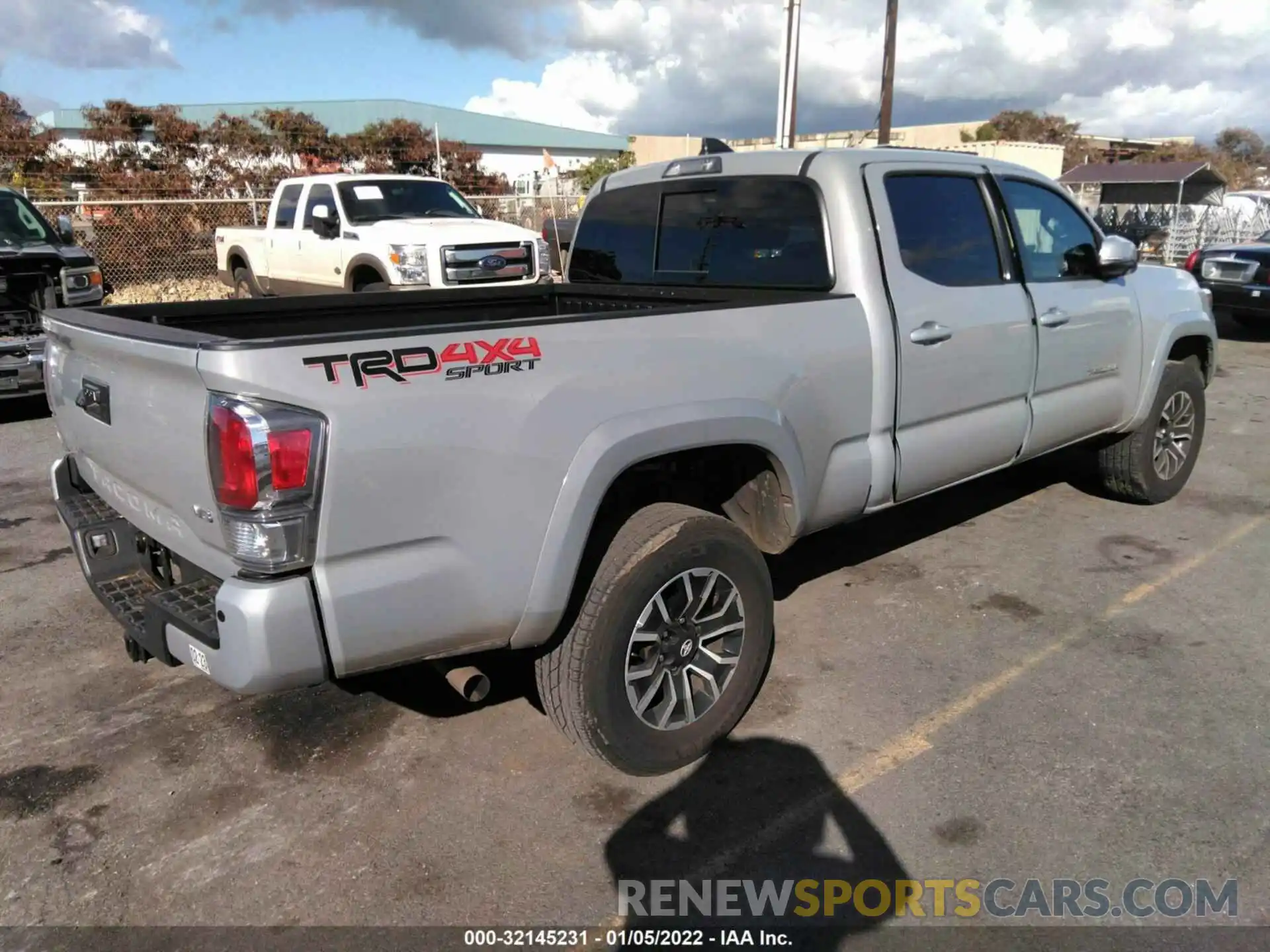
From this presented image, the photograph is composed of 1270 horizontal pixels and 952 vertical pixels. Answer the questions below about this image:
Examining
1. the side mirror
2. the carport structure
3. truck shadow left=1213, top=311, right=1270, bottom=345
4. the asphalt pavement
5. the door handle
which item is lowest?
the asphalt pavement

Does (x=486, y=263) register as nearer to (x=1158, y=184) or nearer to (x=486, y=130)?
(x=1158, y=184)

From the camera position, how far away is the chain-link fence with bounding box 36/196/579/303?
625 inches

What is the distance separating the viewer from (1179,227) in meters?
23.1

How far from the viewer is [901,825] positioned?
284cm

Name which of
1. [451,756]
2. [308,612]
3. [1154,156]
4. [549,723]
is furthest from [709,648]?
[1154,156]

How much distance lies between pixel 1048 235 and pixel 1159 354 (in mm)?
1143

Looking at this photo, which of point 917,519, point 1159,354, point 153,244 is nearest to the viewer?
point 1159,354

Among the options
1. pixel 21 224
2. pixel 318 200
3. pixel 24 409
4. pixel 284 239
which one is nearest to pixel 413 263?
pixel 318 200

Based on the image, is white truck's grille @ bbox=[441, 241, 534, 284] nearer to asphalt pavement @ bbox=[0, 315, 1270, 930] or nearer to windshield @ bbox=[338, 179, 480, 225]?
windshield @ bbox=[338, 179, 480, 225]

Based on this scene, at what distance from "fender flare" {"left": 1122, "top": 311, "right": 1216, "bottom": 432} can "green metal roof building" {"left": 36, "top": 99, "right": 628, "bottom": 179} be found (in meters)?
33.2

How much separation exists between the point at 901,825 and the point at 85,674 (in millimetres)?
3162

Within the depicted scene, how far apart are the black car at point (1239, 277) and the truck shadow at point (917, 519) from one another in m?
7.66

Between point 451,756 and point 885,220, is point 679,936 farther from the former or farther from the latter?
point 885,220

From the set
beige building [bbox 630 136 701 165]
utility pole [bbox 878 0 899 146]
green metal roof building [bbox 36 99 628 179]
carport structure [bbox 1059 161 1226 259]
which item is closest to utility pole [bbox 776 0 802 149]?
utility pole [bbox 878 0 899 146]
